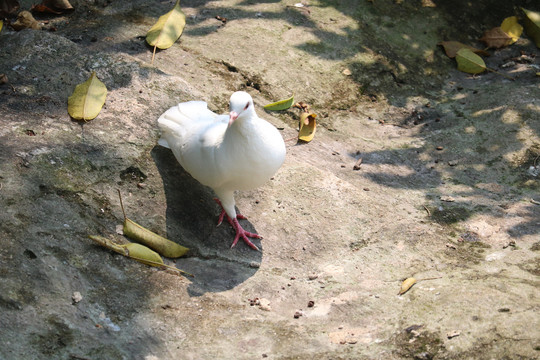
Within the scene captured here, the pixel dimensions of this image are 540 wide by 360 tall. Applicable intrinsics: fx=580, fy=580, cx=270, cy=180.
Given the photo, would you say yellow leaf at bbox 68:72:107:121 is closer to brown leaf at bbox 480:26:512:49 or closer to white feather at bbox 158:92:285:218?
white feather at bbox 158:92:285:218

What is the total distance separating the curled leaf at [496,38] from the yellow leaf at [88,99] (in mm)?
4138

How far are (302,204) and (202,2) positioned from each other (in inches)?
114

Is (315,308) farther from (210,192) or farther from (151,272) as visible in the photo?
(210,192)

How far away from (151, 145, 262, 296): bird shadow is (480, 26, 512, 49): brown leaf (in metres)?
3.70

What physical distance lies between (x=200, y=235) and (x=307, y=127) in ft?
5.17

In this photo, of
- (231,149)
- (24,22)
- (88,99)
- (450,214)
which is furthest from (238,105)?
(24,22)

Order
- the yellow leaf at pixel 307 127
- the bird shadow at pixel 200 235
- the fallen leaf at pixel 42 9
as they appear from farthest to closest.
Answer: the fallen leaf at pixel 42 9, the yellow leaf at pixel 307 127, the bird shadow at pixel 200 235

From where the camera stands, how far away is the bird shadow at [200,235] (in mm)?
3795

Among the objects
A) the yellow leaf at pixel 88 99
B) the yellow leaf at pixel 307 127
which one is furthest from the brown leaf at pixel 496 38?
the yellow leaf at pixel 88 99

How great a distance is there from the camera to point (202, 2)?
20.4ft

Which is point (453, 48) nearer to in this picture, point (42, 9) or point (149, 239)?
point (149, 239)

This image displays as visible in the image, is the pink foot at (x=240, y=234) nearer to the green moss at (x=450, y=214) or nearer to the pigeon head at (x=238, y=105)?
the pigeon head at (x=238, y=105)

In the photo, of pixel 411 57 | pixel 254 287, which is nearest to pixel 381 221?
pixel 254 287

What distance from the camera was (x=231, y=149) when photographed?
3.83 metres
